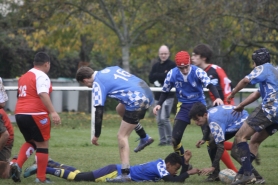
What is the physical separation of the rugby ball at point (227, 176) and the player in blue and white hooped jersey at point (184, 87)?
772 millimetres

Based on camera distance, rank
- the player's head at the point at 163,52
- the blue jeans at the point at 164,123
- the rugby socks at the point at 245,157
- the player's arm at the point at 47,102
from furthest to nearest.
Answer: the player's head at the point at 163,52 < the blue jeans at the point at 164,123 < the player's arm at the point at 47,102 < the rugby socks at the point at 245,157

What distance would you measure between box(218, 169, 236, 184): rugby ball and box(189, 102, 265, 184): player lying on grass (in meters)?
0.12

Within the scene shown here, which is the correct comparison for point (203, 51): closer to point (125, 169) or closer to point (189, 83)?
point (189, 83)

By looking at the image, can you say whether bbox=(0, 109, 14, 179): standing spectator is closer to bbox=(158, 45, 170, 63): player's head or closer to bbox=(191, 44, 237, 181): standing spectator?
bbox=(191, 44, 237, 181): standing spectator

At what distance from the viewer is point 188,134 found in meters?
16.9

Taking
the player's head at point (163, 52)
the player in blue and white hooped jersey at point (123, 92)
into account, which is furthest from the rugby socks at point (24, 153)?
the player's head at point (163, 52)

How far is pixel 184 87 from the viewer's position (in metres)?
9.17

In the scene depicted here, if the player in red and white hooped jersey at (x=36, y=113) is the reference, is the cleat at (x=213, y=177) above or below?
below

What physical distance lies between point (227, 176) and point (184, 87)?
1.55m

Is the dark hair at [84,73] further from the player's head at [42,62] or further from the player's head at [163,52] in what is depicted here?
the player's head at [163,52]

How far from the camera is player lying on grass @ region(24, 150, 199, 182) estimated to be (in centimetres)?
836

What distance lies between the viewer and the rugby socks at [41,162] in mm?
8383

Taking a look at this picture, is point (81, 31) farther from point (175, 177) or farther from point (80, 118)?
point (175, 177)

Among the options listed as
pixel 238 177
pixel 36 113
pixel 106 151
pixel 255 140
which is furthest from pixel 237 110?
pixel 106 151
